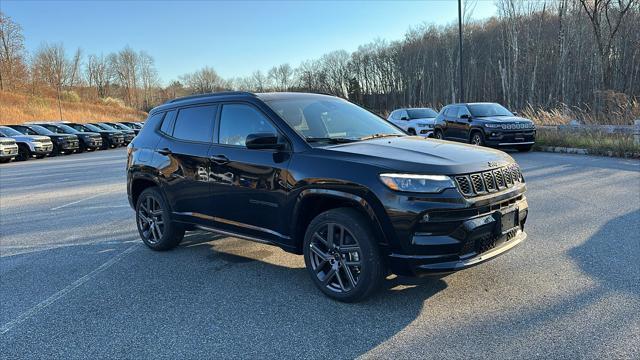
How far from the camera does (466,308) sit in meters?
3.77

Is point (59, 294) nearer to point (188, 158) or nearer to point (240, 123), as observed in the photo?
point (188, 158)

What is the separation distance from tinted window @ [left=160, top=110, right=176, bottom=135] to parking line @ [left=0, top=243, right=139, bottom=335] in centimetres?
164

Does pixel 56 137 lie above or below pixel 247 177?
above

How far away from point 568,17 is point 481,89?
29.7m

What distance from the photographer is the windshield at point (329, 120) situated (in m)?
4.49

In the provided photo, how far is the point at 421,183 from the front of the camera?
3520 millimetres

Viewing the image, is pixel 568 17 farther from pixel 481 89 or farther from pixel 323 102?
pixel 323 102

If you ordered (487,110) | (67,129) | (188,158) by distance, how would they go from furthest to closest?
(67,129) < (487,110) < (188,158)

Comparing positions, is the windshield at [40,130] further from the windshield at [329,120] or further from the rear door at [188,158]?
the windshield at [329,120]

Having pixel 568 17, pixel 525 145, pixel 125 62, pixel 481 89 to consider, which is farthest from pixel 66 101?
pixel 525 145

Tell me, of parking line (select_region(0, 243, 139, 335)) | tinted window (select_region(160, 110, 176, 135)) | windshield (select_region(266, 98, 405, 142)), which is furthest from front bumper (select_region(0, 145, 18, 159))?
windshield (select_region(266, 98, 405, 142))

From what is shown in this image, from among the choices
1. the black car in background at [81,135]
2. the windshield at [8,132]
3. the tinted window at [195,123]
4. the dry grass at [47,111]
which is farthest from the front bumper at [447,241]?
the dry grass at [47,111]

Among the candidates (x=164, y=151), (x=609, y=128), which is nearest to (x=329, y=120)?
(x=164, y=151)

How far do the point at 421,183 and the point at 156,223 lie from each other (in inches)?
146
